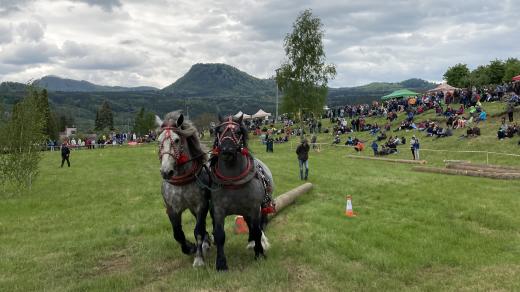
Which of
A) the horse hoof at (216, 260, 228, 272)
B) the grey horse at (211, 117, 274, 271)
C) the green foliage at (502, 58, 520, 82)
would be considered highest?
the green foliage at (502, 58, 520, 82)

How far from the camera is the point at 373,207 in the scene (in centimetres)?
1523

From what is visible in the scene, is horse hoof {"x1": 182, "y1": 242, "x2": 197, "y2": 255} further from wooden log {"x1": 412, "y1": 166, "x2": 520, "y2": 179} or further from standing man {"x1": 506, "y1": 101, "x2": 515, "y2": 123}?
standing man {"x1": 506, "y1": 101, "x2": 515, "y2": 123}

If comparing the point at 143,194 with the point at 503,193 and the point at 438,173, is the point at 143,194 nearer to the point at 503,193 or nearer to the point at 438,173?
the point at 503,193

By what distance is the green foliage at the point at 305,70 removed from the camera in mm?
49625

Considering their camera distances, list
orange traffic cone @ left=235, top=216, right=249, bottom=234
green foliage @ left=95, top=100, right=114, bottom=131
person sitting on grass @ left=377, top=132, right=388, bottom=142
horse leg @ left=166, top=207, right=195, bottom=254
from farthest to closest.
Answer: green foliage @ left=95, top=100, right=114, bottom=131
person sitting on grass @ left=377, top=132, right=388, bottom=142
orange traffic cone @ left=235, top=216, right=249, bottom=234
horse leg @ left=166, top=207, right=195, bottom=254

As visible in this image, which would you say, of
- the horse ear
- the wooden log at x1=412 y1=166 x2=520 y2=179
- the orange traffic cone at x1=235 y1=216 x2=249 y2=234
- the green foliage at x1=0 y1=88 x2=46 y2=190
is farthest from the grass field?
the horse ear

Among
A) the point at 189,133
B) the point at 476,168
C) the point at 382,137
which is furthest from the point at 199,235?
the point at 382,137

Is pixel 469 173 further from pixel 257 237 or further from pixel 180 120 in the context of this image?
pixel 180 120

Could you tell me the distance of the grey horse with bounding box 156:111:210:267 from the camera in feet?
26.7

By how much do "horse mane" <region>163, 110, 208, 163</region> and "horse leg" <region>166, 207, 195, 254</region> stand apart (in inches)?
49.4

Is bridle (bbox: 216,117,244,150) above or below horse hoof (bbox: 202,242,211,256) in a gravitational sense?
above

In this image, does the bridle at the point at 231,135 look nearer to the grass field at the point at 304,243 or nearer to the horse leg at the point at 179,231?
the horse leg at the point at 179,231

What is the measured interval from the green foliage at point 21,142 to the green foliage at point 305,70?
31641mm

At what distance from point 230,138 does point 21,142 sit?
1801cm
